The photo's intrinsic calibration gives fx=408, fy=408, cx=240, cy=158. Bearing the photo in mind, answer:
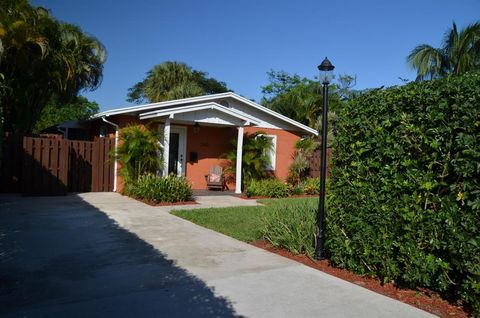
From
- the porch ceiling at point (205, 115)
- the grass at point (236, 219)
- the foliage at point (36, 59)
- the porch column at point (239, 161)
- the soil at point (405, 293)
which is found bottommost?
the soil at point (405, 293)

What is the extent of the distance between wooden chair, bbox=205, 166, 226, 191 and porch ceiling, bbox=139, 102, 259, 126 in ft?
6.38

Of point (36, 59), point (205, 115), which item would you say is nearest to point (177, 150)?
point (205, 115)

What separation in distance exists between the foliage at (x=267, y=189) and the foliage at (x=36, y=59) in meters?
8.65

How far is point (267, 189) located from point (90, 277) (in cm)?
1026

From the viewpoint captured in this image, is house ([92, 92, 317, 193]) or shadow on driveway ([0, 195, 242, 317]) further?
house ([92, 92, 317, 193])

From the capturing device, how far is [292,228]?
700 cm

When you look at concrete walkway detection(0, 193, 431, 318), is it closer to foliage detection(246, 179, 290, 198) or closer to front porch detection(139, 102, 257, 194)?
front porch detection(139, 102, 257, 194)

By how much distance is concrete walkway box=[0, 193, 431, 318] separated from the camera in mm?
4254

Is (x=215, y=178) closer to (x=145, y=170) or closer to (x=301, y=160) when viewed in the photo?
(x=145, y=170)

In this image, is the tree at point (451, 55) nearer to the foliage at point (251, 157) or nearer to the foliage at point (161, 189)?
the foliage at point (251, 157)

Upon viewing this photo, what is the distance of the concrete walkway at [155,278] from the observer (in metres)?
4.25

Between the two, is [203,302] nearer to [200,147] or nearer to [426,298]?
[426,298]

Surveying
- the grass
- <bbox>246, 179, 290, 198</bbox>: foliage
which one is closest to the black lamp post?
the grass

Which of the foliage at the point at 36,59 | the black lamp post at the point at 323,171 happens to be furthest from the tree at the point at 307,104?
the black lamp post at the point at 323,171
